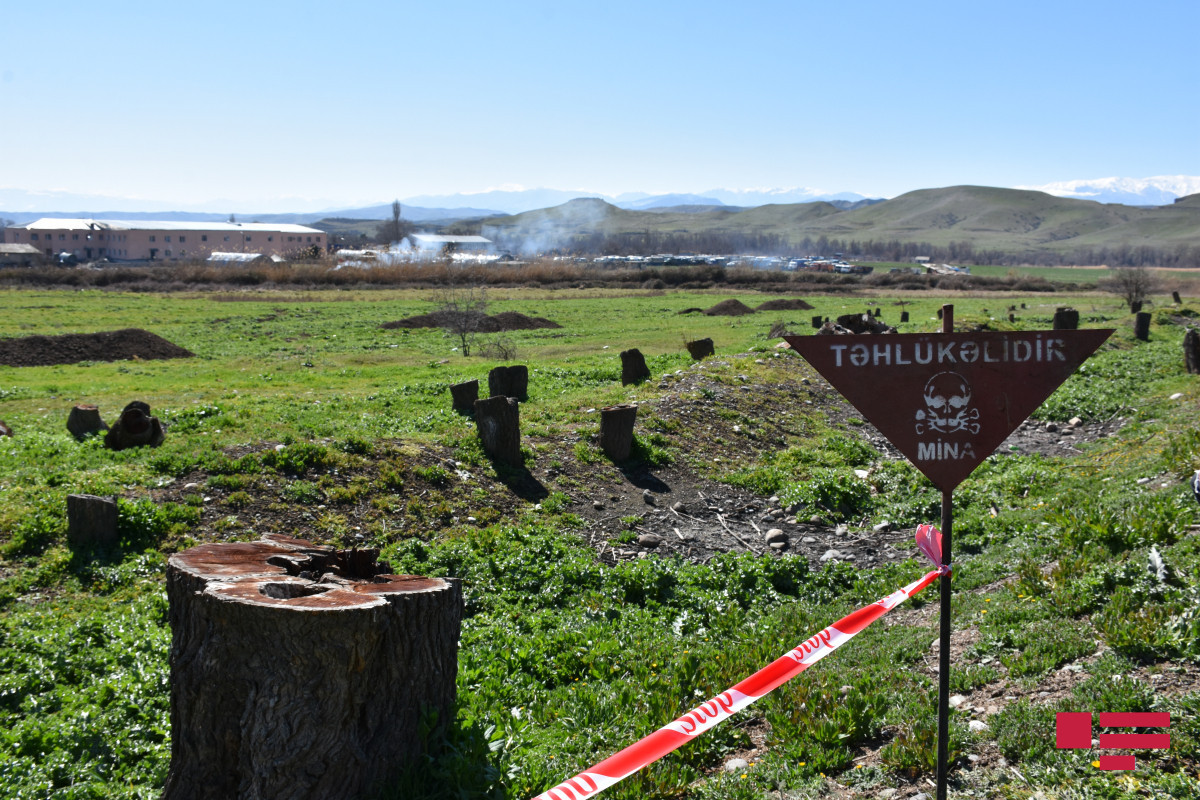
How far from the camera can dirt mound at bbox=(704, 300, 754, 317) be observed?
137 ft

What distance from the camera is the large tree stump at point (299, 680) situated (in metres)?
3.45

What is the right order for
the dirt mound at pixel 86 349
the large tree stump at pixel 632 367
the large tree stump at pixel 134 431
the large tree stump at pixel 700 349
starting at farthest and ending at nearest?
the dirt mound at pixel 86 349, the large tree stump at pixel 700 349, the large tree stump at pixel 632 367, the large tree stump at pixel 134 431

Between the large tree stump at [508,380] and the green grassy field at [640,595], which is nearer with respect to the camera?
the green grassy field at [640,595]

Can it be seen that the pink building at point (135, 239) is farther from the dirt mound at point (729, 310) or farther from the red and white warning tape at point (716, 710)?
the red and white warning tape at point (716, 710)

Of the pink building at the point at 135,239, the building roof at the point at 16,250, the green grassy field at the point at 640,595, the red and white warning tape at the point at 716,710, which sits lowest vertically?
the green grassy field at the point at 640,595

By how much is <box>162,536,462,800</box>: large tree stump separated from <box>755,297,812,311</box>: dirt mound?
42111 mm

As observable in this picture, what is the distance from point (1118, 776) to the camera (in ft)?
12.1

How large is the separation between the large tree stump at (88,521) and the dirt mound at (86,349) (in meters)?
19.2

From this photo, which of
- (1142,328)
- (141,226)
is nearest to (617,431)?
(1142,328)

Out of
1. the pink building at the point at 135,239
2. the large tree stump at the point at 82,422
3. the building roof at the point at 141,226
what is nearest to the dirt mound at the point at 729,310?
the large tree stump at the point at 82,422

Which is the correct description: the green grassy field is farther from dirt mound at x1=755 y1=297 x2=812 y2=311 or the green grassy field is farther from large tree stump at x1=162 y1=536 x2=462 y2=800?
dirt mound at x1=755 y1=297 x2=812 y2=311

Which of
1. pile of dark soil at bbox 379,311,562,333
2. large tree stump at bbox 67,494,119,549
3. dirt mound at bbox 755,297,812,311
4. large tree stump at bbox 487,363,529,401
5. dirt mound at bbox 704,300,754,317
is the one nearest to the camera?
large tree stump at bbox 67,494,119,549

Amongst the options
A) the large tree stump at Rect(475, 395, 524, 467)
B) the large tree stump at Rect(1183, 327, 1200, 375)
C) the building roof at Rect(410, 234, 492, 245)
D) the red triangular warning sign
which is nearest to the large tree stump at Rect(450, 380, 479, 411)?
the large tree stump at Rect(475, 395, 524, 467)

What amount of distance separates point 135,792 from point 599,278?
68141mm
